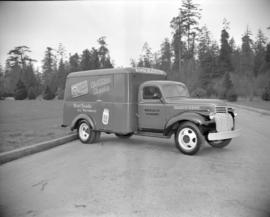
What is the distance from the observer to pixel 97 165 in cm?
591

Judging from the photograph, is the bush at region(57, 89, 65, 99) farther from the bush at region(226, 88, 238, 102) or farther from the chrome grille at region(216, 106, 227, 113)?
the chrome grille at region(216, 106, 227, 113)

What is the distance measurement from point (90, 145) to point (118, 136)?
1649mm

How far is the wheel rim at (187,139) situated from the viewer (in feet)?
22.7

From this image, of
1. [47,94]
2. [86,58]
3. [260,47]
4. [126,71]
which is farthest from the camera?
[47,94]

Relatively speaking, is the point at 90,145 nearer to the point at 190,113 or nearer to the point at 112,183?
the point at 190,113

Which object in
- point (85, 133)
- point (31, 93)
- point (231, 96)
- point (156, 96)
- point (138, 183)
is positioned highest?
point (31, 93)

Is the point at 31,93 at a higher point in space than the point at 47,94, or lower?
higher

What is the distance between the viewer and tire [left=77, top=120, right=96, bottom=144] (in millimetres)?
8867

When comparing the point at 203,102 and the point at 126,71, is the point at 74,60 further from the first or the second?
the point at 203,102

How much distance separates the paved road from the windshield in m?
1.59

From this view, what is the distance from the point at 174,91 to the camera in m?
8.21

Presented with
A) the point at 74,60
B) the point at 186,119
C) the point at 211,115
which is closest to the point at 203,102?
the point at 211,115

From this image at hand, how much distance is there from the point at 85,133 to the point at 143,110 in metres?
2.29

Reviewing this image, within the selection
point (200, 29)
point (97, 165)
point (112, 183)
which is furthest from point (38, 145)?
point (200, 29)
